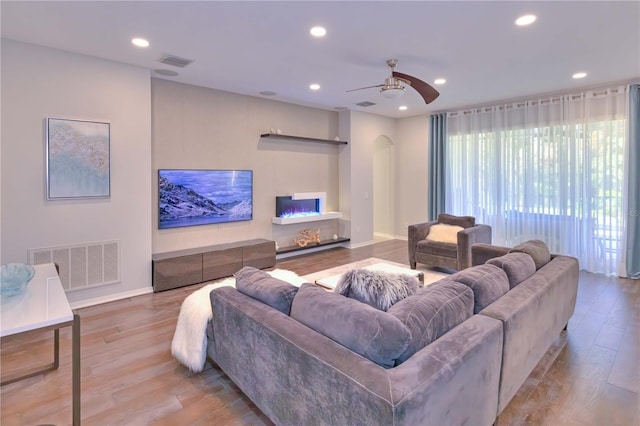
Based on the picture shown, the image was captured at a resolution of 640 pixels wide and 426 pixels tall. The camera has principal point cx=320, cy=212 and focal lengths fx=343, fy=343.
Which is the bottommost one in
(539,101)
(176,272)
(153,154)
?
(176,272)

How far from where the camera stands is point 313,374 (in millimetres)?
1523

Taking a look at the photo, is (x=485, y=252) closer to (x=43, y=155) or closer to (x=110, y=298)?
(x=110, y=298)

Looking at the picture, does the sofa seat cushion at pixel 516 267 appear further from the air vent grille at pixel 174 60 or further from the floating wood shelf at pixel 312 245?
the floating wood shelf at pixel 312 245

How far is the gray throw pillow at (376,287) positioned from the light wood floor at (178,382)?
0.93 m

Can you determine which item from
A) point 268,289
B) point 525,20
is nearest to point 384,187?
point 525,20

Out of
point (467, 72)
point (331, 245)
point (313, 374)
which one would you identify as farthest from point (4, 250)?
point (467, 72)

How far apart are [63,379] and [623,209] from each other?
668 cm

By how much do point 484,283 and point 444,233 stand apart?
317 cm

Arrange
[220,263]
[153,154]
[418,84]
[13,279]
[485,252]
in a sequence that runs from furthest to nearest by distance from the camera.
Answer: [220,263]
[153,154]
[485,252]
[418,84]
[13,279]

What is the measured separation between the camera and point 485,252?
12.5 feet

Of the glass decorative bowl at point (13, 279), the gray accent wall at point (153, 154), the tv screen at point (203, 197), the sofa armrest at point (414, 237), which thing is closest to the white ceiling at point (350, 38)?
the gray accent wall at point (153, 154)

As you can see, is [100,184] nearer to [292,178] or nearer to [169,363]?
[169,363]

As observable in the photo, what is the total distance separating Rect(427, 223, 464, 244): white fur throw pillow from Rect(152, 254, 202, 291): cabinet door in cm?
343

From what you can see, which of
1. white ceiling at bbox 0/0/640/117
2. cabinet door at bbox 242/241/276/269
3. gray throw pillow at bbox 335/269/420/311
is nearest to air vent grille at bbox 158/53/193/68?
white ceiling at bbox 0/0/640/117
